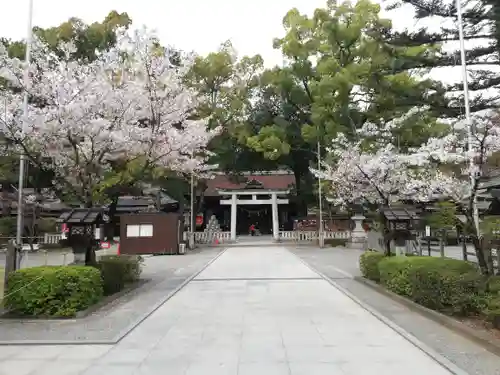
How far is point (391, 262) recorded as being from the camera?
1081 centimetres

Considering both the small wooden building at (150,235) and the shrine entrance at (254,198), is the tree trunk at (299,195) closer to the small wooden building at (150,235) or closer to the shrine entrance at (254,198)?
the shrine entrance at (254,198)

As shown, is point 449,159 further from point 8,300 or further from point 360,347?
point 8,300

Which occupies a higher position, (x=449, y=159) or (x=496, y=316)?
(x=449, y=159)

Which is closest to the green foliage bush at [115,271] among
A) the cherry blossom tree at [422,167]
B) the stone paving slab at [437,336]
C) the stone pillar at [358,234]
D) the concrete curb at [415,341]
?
the concrete curb at [415,341]

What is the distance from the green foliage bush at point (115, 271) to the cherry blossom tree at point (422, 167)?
714 cm

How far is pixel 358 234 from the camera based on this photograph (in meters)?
29.3

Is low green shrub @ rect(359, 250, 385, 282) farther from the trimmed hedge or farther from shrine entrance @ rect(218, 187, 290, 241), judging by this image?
shrine entrance @ rect(218, 187, 290, 241)

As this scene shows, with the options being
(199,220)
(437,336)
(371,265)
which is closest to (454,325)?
(437,336)

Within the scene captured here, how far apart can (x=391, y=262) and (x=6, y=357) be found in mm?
8223

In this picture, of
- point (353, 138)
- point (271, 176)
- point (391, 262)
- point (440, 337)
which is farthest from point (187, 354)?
point (271, 176)

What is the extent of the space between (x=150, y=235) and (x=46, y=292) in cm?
1720

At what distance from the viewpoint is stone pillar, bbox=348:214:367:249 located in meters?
29.0

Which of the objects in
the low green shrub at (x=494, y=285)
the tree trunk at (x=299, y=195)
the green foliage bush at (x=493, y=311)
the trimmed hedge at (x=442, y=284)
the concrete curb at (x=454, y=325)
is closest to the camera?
the concrete curb at (x=454, y=325)

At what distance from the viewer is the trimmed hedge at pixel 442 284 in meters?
7.73
